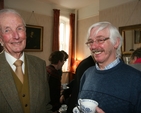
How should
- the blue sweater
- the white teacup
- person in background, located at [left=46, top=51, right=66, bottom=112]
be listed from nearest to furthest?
the white teacup < the blue sweater < person in background, located at [left=46, top=51, right=66, bottom=112]

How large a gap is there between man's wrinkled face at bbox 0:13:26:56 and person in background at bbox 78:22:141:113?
656mm

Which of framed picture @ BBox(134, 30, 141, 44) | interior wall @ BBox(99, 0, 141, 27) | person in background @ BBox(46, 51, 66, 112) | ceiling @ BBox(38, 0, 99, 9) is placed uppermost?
ceiling @ BBox(38, 0, 99, 9)

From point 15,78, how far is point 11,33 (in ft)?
1.19

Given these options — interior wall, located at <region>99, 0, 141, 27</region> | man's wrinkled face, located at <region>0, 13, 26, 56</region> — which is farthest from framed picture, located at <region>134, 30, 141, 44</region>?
man's wrinkled face, located at <region>0, 13, 26, 56</region>

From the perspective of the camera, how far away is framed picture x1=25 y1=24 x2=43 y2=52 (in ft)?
18.5

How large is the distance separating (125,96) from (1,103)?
0.94 meters

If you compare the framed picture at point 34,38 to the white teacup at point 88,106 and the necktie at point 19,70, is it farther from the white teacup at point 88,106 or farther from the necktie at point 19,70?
the white teacup at point 88,106

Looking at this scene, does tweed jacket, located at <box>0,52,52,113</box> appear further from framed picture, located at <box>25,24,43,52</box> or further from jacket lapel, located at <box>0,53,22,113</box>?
framed picture, located at <box>25,24,43,52</box>

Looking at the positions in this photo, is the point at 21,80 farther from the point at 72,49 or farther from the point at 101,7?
the point at 72,49

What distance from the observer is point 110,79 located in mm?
1296

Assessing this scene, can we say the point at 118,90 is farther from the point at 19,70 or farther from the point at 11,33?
the point at 11,33

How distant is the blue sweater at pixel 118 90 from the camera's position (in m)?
1.18

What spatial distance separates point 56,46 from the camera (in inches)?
249

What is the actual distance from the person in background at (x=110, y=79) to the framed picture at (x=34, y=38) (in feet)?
14.8
